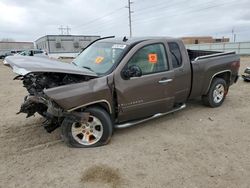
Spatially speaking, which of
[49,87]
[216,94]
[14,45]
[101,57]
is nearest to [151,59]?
[101,57]

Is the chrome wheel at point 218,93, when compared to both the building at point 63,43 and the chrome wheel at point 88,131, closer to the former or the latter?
the chrome wheel at point 88,131

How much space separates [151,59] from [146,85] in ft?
1.74

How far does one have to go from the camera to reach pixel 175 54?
193 inches

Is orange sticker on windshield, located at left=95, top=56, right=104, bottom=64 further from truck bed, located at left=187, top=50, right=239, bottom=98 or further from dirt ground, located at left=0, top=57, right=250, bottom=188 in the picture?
truck bed, located at left=187, top=50, right=239, bottom=98

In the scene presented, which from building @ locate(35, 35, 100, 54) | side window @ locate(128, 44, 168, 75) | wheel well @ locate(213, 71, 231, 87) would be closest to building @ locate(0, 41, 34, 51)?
building @ locate(35, 35, 100, 54)

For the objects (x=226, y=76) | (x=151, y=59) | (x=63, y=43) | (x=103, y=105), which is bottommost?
(x=103, y=105)

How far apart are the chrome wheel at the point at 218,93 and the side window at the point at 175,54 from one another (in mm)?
1653

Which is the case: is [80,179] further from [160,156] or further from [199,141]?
[199,141]

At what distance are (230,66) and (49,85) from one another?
15.2 ft

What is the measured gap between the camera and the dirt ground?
312 cm

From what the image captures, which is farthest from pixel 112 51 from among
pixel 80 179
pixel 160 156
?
pixel 80 179

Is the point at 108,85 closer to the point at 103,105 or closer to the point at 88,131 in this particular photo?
the point at 103,105

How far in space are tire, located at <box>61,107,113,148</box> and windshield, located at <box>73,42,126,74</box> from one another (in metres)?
0.77

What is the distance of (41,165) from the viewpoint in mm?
3490
